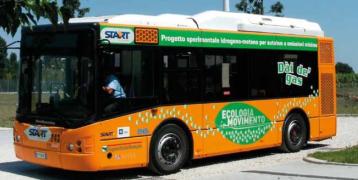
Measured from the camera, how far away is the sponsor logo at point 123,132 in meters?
10.0

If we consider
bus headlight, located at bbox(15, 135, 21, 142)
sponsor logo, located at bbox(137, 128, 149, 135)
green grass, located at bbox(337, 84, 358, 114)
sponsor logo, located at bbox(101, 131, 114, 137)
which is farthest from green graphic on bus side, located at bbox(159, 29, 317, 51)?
green grass, located at bbox(337, 84, 358, 114)

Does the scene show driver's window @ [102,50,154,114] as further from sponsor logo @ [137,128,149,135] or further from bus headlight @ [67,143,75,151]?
bus headlight @ [67,143,75,151]

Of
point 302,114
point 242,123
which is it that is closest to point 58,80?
point 242,123

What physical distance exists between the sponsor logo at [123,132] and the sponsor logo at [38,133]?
1133 mm

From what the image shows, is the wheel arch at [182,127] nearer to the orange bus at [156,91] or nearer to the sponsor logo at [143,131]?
the orange bus at [156,91]

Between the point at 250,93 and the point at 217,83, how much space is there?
1.12 m

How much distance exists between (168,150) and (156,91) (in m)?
1.12

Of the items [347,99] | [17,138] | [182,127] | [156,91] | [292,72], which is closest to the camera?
[156,91]

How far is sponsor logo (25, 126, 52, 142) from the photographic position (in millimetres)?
10131

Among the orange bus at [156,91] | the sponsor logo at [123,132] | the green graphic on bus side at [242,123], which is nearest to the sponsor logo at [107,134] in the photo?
the orange bus at [156,91]

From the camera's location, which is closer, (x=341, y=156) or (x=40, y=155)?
(x=40, y=155)

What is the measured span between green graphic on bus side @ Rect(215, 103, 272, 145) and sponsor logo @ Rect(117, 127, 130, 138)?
7.91 feet

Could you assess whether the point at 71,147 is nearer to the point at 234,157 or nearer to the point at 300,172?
the point at 300,172

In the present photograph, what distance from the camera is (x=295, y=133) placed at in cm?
1429
